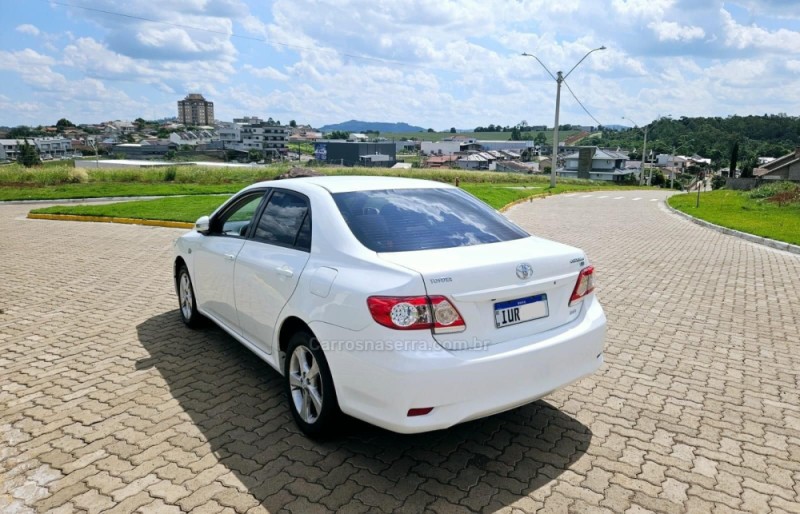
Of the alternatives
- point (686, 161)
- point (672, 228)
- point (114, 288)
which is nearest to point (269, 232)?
point (114, 288)

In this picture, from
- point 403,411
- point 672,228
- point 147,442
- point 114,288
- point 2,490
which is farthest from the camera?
point 672,228

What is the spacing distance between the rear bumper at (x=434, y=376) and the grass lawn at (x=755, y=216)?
12.1 metres

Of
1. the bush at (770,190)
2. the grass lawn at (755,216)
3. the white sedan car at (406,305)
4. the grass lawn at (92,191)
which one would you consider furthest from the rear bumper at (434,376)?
the bush at (770,190)

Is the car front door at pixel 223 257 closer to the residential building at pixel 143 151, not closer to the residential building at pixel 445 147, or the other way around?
the residential building at pixel 143 151

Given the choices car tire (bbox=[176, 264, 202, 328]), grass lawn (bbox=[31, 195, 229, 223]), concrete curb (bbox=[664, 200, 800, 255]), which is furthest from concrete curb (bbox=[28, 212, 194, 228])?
concrete curb (bbox=[664, 200, 800, 255])

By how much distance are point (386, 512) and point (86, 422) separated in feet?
8.08

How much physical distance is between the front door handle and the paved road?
3.57 ft

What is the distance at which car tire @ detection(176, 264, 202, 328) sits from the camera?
5867 millimetres

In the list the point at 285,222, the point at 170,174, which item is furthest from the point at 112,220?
the point at 170,174

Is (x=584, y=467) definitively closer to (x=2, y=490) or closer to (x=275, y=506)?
(x=275, y=506)

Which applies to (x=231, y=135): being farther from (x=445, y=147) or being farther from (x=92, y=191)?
(x=92, y=191)

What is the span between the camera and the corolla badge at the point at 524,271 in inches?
128

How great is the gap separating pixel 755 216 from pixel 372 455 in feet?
64.1

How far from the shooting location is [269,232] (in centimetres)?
432
